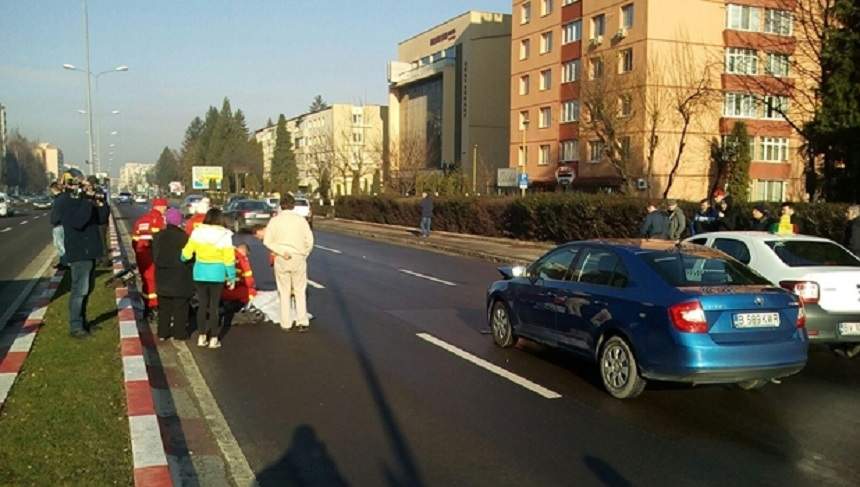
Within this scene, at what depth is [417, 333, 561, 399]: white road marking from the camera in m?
7.11

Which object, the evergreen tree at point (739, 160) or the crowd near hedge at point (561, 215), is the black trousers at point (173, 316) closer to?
the crowd near hedge at point (561, 215)

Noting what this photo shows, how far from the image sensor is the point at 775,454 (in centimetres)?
545

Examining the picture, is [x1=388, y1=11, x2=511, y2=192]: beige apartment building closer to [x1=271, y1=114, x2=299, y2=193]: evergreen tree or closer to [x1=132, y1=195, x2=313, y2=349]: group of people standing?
[x1=271, y1=114, x2=299, y2=193]: evergreen tree

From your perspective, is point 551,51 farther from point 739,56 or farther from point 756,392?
point 756,392

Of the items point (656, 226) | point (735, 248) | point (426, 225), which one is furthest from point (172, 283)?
point (426, 225)

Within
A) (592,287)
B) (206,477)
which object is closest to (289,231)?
(592,287)

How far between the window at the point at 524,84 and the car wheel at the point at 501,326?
166ft

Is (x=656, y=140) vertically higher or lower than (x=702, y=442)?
higher

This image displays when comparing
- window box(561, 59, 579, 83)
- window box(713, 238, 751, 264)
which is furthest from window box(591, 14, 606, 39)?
window box(713, 238, 751, 264)

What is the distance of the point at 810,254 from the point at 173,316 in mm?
7637

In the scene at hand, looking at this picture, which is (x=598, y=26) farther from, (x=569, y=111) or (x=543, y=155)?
(x=543, y=155)

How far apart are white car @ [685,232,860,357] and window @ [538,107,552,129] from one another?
4669cm

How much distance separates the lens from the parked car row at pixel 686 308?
641 cm

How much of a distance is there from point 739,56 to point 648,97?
1007cm
